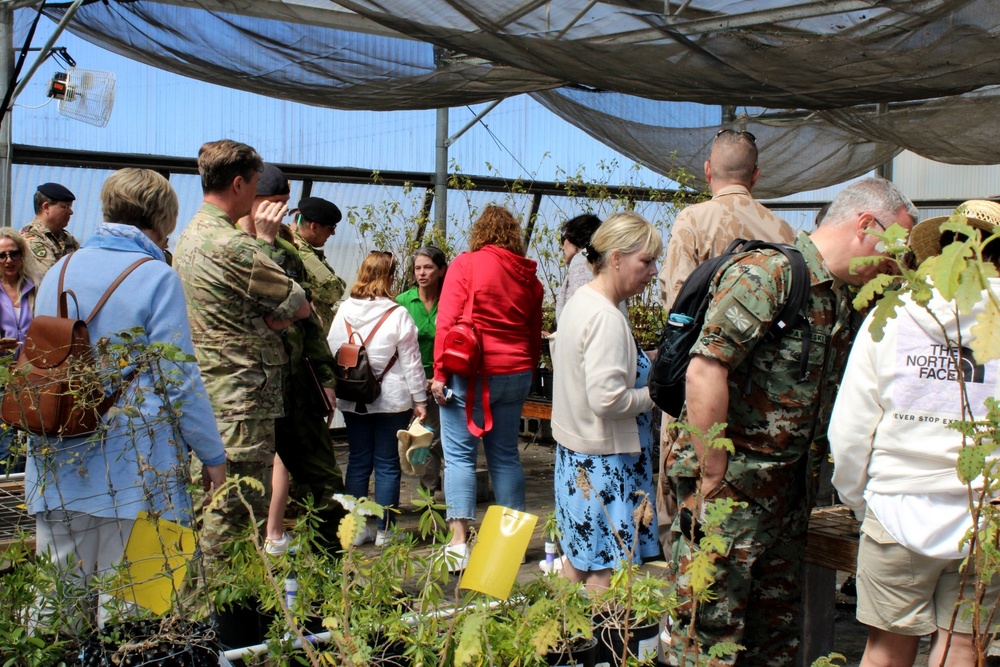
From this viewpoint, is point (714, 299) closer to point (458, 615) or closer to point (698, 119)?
point (458, 615)

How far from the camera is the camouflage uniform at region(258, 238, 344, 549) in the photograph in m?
4.67

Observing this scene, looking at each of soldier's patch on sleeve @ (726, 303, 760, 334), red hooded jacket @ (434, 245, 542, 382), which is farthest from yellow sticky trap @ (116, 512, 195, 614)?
red hooded jacket @ (434, 245, 542, 382)

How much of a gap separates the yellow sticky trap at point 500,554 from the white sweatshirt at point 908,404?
112cm

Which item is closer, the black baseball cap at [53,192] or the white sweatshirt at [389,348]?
the white sweatshirt at [389,348]

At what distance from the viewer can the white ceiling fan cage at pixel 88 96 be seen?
7.92 m

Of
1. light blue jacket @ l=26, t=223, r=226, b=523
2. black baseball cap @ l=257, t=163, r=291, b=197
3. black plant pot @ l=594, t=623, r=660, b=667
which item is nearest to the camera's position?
black plant pot @ l=594, t=623, r=660, b=667

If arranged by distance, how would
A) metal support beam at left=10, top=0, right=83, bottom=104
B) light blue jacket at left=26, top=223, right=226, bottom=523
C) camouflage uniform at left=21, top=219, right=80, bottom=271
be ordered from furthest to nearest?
camouflage uniform at left=21, top=219, right=80, bottom=271
metal support beam at left=10, top=0, right=83, bottom=104
light blue jacket at left=26, top=223, right=226, bottom=523

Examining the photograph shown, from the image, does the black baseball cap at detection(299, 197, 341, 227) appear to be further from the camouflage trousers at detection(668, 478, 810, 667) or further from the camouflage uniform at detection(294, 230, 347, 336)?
the camouflage trousers at detection(668, 478, 810, 667)

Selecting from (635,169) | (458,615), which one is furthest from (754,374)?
(635,169)

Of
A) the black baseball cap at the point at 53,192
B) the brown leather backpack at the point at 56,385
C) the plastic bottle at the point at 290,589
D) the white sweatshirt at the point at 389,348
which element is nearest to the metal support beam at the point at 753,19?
the white sweatshirt at the point at 389,348

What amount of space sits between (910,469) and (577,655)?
1.09 m

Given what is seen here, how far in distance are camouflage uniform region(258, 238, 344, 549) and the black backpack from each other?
2.10 metres

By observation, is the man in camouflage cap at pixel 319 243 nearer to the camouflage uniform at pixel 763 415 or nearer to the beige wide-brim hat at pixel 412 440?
the beige wide-brim hat at pixel 412 440

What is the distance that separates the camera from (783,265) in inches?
110
